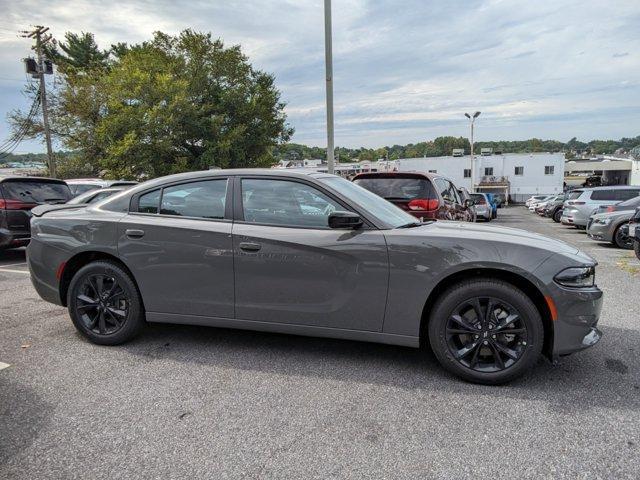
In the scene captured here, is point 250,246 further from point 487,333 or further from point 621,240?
point 621,240

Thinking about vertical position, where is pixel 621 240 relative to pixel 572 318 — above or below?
below

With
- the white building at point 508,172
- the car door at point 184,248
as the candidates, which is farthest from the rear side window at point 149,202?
the white building at point 508,172

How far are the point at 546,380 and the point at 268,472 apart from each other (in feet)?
7.17

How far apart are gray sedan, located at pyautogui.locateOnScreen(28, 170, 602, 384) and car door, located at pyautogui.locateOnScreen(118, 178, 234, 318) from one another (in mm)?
11

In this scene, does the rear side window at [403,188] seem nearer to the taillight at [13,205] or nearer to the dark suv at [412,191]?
the dark suv at [412,191]

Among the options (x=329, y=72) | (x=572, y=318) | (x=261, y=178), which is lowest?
(x=572, y=318)

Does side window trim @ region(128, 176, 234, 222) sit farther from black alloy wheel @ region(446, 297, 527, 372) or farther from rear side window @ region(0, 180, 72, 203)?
rear side window @ region(0, 180, 72, 203)

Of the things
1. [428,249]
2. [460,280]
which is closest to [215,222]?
[428,249]

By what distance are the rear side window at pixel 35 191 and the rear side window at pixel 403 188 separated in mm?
6224

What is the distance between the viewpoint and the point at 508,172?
220 ft

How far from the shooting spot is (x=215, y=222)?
12.4 feet

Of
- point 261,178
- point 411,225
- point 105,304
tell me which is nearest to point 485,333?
point 411,225

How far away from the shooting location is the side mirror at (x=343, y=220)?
11.0ft

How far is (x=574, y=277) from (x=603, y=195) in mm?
15802
